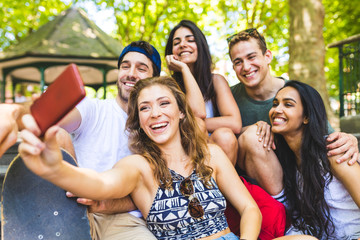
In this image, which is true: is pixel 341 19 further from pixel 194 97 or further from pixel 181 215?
pixel 181 215

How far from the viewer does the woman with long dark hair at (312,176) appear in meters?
2.58

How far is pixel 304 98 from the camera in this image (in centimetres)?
274

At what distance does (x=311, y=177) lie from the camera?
263 cm

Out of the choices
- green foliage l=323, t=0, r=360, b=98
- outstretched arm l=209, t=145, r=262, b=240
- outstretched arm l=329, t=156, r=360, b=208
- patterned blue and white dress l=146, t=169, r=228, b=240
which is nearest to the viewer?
patterned blue and white dress l=146, t=169, r=228, b=240

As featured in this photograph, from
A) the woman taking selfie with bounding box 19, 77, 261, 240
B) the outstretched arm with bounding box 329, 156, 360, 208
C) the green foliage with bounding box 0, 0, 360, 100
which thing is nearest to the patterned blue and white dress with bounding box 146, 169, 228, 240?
the woman taking selfie with bounding box 19, 77, 261, 240

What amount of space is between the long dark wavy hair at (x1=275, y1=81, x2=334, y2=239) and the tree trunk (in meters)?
4.17

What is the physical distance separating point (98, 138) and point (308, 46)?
5.64 meters

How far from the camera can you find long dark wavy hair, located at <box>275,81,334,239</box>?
8.57 ft

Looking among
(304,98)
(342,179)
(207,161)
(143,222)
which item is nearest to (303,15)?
(304,98)

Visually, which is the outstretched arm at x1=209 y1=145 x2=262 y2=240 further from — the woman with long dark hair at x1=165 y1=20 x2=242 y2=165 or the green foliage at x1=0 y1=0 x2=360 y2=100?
the green foliage at x1=0 y1=0 x2=360 y2=100

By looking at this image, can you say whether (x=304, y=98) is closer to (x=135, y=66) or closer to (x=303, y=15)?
(x=135, y=66)

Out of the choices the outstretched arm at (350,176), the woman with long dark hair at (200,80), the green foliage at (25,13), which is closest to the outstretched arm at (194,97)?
the woman with long dark hair at (200,80)

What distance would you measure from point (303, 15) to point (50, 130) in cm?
690

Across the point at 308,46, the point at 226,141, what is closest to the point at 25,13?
the point at 308,46
